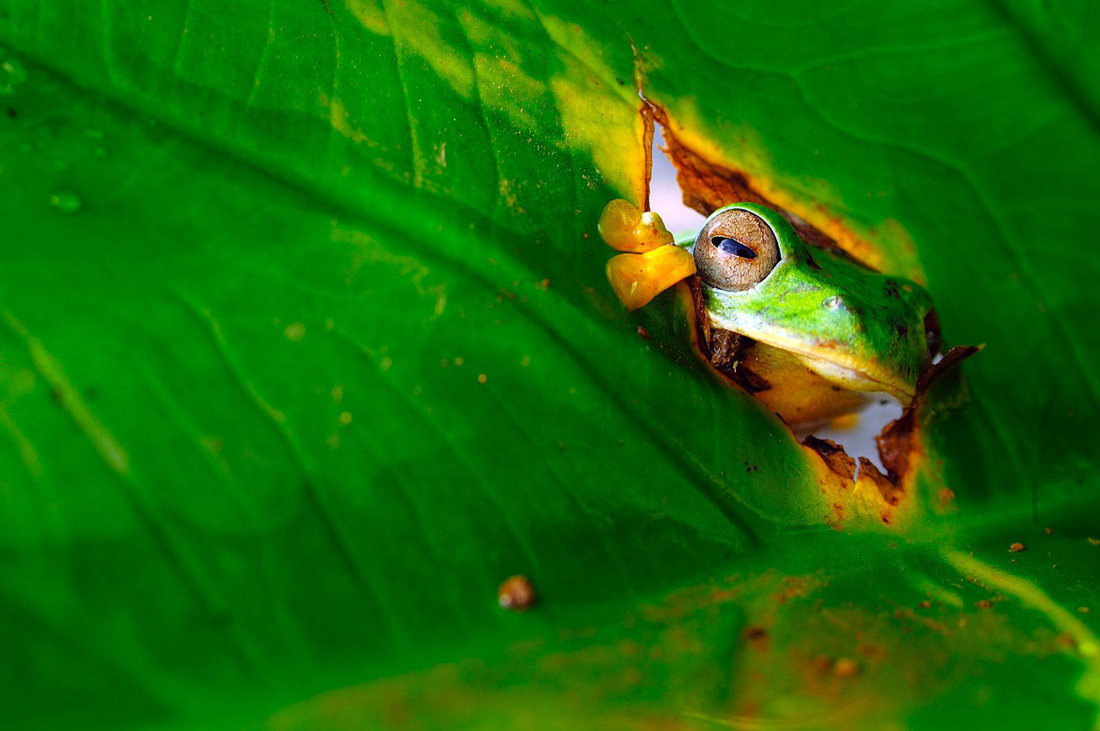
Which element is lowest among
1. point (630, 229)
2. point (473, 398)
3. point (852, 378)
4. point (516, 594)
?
point (516, 594)

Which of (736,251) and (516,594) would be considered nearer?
(516,594)

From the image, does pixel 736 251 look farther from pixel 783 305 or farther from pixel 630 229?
pixel 630 229

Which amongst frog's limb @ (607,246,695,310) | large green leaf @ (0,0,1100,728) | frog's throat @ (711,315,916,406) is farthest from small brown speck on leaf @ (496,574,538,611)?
frog's throat @ (711,315,916,406)

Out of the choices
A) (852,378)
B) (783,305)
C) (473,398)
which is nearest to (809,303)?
(783,305)

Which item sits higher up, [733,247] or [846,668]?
[733,247]

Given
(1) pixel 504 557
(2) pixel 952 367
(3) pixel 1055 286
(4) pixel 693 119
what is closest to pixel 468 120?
(4) pixel 693 119

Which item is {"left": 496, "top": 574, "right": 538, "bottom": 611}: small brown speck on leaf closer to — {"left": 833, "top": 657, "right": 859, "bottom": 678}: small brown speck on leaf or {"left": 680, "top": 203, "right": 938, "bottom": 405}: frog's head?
{"left": 833, "top": 657, "right": 859, "bottom": 678}: small brown speck on leaf

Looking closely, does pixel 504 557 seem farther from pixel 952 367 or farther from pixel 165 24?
pixel 952 367

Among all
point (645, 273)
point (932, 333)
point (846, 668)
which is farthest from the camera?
point (932, 333)
